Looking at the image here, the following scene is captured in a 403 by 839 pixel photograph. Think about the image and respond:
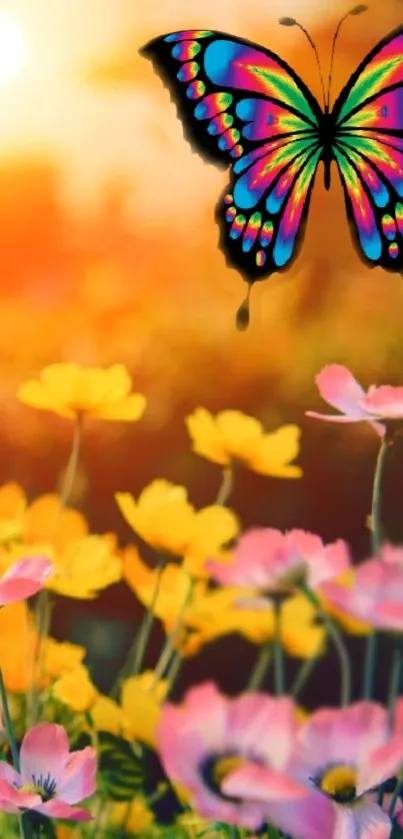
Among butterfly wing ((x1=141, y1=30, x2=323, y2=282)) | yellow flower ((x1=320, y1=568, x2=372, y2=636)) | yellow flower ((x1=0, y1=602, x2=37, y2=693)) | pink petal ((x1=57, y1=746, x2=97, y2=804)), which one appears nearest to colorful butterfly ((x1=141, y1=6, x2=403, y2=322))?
butterfly wing ((x1=141, y1=30, x2=323, y2=282))

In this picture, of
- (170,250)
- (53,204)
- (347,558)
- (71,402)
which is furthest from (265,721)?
(53,204)

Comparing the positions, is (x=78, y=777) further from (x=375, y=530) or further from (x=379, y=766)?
(x=375, y=530)

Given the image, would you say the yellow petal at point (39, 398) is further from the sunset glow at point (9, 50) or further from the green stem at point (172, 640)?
the sunset glow at point (9, 50)

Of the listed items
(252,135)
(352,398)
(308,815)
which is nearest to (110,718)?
(308,815)

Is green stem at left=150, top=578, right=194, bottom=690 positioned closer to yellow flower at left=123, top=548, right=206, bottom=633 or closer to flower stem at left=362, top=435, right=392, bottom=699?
yellow flower at left=123, top=548, right=206, bottom=633

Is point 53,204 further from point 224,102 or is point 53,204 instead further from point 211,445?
point 211,445

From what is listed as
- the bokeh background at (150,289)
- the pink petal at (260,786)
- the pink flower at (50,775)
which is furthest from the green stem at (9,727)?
the pink petal at (260,786)
